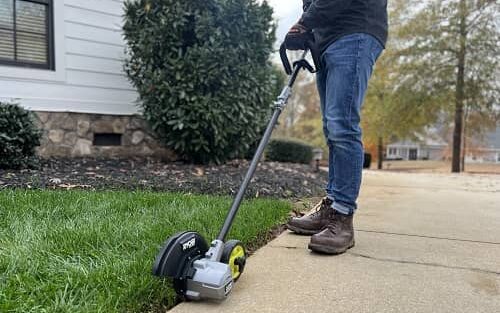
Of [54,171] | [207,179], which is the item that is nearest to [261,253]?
[207,179]

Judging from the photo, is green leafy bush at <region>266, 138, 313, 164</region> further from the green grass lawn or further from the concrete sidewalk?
the concrete sidewalk

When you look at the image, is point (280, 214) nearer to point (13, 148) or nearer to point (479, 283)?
point (479, 283)

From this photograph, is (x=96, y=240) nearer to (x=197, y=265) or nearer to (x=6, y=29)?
(x=197, y=265)

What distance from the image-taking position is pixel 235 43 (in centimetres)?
428

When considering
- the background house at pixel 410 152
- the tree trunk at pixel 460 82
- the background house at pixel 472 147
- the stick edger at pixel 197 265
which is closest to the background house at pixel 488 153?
the background house at pixel 472 147

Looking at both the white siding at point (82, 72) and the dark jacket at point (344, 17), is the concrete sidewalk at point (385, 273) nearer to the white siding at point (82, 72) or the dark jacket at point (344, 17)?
the dark jacket at point (344, 17)

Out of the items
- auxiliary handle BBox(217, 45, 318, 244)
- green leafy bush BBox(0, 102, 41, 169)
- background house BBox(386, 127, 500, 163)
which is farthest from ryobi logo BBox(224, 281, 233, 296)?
background house BBox(386, 127, 500, 163)

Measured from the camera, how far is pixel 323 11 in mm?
1977

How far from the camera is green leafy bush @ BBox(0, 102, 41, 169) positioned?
3724 millimetres

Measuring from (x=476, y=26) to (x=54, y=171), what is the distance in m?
12.2

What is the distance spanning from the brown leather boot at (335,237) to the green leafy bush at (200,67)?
241 cm

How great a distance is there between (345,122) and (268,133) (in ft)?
1.35

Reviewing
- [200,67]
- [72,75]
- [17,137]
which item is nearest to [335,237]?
[200,67]

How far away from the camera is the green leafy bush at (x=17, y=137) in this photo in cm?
372
